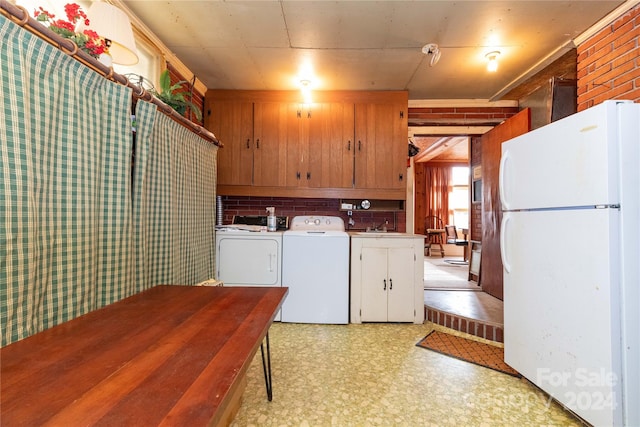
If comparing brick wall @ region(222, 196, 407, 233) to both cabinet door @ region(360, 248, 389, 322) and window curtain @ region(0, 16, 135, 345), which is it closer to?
cabinet door @ region(360, 248, 389, 322)

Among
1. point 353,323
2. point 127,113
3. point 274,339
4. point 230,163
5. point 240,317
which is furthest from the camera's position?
point 230,163

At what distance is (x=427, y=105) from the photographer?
3.56m

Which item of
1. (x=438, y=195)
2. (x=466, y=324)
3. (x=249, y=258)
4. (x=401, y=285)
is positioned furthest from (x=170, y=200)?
(x=438, y=195)

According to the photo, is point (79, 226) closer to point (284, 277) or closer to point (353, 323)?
point (284, 277)

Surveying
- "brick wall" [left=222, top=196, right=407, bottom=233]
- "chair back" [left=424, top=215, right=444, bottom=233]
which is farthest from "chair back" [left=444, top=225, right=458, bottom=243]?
"brick wall" [left=222, top=196, right=407, bottom=233]

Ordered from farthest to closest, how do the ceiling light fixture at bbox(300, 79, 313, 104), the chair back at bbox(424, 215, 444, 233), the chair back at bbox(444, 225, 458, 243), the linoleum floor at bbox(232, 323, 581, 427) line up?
the chair back at bbox(424, 215, 444, 233)
the chair back at bbox(444, 225, 458, 243)
the ceiling light fixture at bbox(300, 79, 313, 104)
the linoleum floor at bbox(232, 323, 581, 427)

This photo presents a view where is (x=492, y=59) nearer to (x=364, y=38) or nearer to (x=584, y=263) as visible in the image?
(x=364, y=38)

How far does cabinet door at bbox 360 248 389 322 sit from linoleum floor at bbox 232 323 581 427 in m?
0.44

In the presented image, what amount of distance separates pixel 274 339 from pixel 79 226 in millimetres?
1687

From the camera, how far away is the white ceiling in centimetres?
196

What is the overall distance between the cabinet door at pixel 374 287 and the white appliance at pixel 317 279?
18cm

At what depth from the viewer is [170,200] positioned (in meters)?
1.92

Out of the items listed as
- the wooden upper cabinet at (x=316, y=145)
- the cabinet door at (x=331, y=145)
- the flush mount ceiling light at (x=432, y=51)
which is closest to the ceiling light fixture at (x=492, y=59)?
the flush mount ceiling light at (x=432, y=51)

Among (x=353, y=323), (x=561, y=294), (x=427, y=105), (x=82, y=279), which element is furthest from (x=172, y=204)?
(x=427, y=105)
